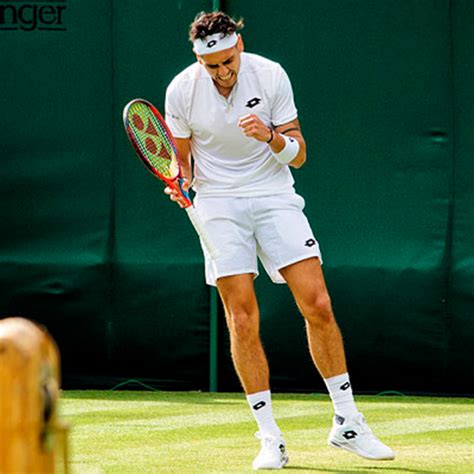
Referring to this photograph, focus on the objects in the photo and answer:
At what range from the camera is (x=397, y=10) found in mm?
8188

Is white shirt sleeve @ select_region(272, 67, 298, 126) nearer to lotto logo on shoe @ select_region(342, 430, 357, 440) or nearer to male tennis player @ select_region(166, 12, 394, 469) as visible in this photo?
male tennis player @ select_region(166, 12, 394, 469)

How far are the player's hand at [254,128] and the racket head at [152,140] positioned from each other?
399mm

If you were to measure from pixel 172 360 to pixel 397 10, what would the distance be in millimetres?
2534

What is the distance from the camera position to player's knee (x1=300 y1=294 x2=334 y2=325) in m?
5.26

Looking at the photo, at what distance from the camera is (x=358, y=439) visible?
5.24 meters

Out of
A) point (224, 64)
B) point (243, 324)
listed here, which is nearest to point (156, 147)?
point (224, 64)

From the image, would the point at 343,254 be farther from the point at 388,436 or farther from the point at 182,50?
the point at 388,436

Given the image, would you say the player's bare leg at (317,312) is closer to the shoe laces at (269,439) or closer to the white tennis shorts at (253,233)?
the white tennis shorts at (253,233)

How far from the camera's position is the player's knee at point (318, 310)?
526 centimetres

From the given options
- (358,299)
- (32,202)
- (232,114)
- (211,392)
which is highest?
(232,114)

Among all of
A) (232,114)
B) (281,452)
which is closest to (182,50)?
(232,114)

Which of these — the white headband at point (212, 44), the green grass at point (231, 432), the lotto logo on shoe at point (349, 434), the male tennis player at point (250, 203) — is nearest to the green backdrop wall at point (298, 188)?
the green grass at point (231, 432)

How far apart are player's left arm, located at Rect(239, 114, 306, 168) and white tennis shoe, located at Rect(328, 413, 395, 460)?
1.02 m

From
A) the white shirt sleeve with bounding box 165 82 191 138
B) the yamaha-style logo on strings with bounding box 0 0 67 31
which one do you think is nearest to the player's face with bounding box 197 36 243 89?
the white shirt sleeve with bounding box 165 82 191 138
